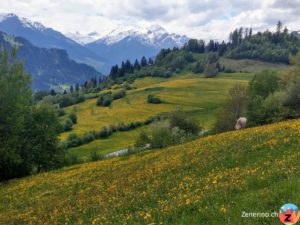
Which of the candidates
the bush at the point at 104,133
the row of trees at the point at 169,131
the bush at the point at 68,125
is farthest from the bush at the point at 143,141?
the bush at the point at 68,125

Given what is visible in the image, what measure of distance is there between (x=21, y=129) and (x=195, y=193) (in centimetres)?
4214

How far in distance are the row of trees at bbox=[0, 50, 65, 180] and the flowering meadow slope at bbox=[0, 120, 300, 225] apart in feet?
68.9

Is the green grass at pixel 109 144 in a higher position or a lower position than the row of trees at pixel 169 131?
lower

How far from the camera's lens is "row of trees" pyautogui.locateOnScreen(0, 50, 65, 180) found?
46406 mm

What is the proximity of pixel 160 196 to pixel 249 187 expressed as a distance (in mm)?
4192

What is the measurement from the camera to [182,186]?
1605 cm

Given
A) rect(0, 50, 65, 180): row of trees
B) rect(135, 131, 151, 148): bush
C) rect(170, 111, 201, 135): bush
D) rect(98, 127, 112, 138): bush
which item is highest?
rect(0, 50, 65, 180): row of trees

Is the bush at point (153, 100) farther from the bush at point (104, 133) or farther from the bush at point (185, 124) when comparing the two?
the bush at point (185, 124)

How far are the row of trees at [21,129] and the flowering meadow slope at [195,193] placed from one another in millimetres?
20993

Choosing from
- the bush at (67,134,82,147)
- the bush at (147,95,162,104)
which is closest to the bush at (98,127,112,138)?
the bush at (67,134,82,147)

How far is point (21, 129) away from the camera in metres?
51.9

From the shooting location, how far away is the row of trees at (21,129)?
46.4m

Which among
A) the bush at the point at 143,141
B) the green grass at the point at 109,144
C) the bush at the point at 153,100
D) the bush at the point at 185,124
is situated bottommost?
the green grass at the point at 109,144

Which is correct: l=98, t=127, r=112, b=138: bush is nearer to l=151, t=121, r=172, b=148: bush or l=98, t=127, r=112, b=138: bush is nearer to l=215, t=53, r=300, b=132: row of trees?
l=151, t=121, r=172, b=148: bush
